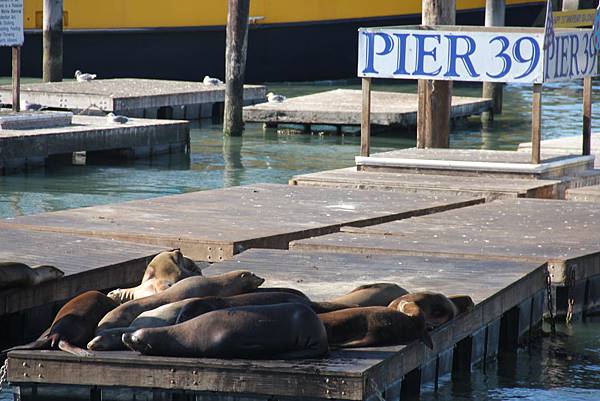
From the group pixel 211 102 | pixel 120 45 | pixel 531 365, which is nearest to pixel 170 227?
pixel 531 365

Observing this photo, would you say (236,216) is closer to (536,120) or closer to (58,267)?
(58,267)

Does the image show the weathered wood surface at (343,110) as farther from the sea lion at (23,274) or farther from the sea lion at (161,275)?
the sea lion at (23,274)

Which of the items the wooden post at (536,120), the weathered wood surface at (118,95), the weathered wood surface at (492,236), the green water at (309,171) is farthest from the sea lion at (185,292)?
the weathered wood surface at (118,95)

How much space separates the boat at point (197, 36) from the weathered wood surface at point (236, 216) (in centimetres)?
1793

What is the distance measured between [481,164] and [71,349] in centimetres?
692

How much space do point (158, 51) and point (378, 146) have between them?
11.6 meters

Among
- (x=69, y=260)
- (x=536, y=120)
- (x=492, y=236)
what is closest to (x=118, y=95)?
(x=536, y=120)

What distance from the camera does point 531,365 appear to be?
7957mm

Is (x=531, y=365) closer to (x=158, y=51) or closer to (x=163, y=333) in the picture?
(x=163, y=333)

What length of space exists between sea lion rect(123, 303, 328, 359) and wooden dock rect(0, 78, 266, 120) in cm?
1403

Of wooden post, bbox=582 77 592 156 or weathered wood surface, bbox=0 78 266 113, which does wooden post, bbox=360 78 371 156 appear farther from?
weathered wood surface, bbox=0 78 266 113

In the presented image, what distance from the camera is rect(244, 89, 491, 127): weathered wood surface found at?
65.2 ft

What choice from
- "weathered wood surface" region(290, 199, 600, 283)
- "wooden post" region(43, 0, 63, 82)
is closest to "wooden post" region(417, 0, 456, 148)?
"weathered wood surface" region(290, 199, 600, 283)

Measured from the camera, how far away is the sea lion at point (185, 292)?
652 cm
